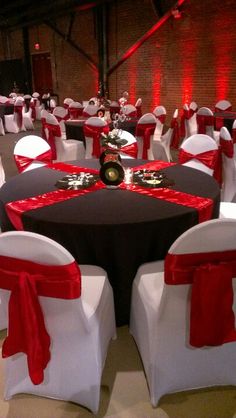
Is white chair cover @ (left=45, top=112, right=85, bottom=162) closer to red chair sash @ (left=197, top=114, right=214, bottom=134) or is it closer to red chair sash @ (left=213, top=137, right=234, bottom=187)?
red chair sash @ (left=197, top=114, right=214, bottom=134)

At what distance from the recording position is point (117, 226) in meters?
1.75

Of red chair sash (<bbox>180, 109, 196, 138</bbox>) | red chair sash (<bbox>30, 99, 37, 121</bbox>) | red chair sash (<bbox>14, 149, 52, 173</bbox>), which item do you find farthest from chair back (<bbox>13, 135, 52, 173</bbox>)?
red chair sash (<bbox>30, 99, 37, 121</bbox>)

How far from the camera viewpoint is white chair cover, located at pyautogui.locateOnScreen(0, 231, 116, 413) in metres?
1.32

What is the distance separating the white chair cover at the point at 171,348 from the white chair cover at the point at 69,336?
0.21m

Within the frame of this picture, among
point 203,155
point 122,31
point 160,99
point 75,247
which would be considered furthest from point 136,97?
point 75,247

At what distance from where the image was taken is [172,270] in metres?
1.38

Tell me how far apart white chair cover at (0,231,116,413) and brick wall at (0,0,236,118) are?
21.9 ft

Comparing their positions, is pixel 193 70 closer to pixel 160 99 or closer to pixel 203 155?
pixel 160 99

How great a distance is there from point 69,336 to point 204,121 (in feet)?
15.9

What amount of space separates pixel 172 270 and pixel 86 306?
0.49 meters

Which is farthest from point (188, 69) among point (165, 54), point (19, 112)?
point (19, 112)

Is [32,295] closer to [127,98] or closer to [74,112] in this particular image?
[74,112]

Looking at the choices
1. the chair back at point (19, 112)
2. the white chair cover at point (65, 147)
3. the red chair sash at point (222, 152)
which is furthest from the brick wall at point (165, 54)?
the red chair sash at point (222, 152)

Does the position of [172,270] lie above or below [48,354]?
above
